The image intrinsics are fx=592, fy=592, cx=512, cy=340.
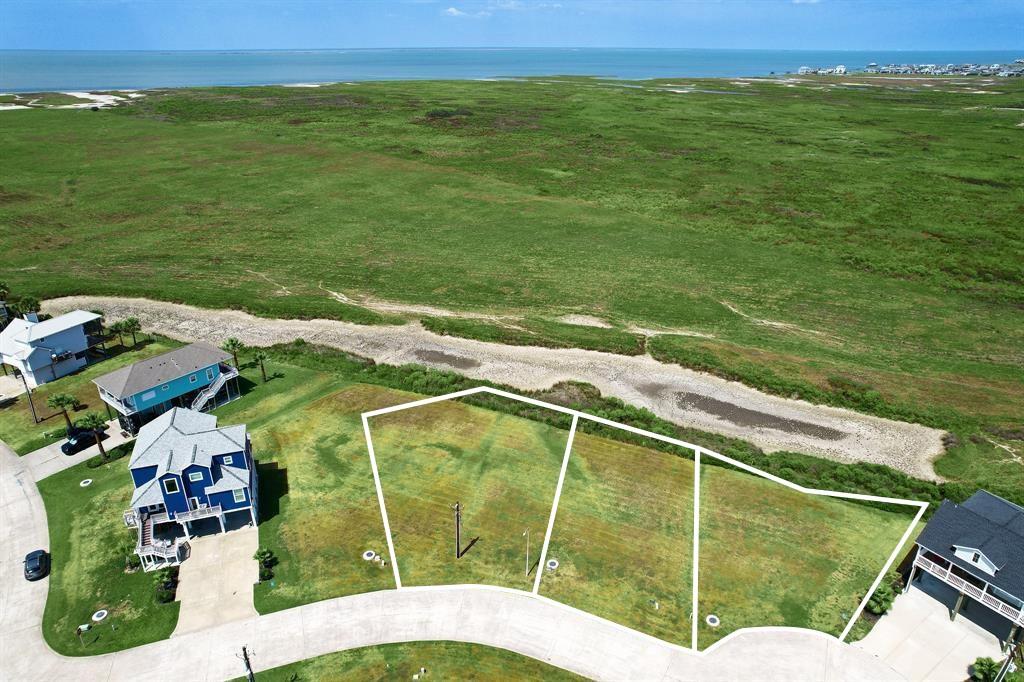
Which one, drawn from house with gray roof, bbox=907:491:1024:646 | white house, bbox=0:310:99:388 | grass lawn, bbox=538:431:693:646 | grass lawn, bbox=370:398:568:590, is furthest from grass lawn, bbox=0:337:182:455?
house with gray roof, bbox=907:491:1024:646

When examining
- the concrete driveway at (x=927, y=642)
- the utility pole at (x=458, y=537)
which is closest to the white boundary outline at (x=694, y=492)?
the concrete driveway at (x=927, y=642)

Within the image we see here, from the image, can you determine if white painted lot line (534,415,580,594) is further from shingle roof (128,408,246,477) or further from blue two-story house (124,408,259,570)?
shingle roof (128,408,246,477)

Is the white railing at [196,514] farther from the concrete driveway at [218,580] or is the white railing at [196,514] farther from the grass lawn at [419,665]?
the grass lawn at [419,665]

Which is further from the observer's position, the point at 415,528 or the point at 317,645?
the point at 415,528

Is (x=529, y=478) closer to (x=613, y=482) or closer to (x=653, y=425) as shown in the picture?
(x=613, y=482)

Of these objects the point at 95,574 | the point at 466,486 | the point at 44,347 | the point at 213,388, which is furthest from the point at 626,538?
the point at 44,347

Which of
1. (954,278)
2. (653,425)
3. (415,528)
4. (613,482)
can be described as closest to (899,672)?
(613,482)
